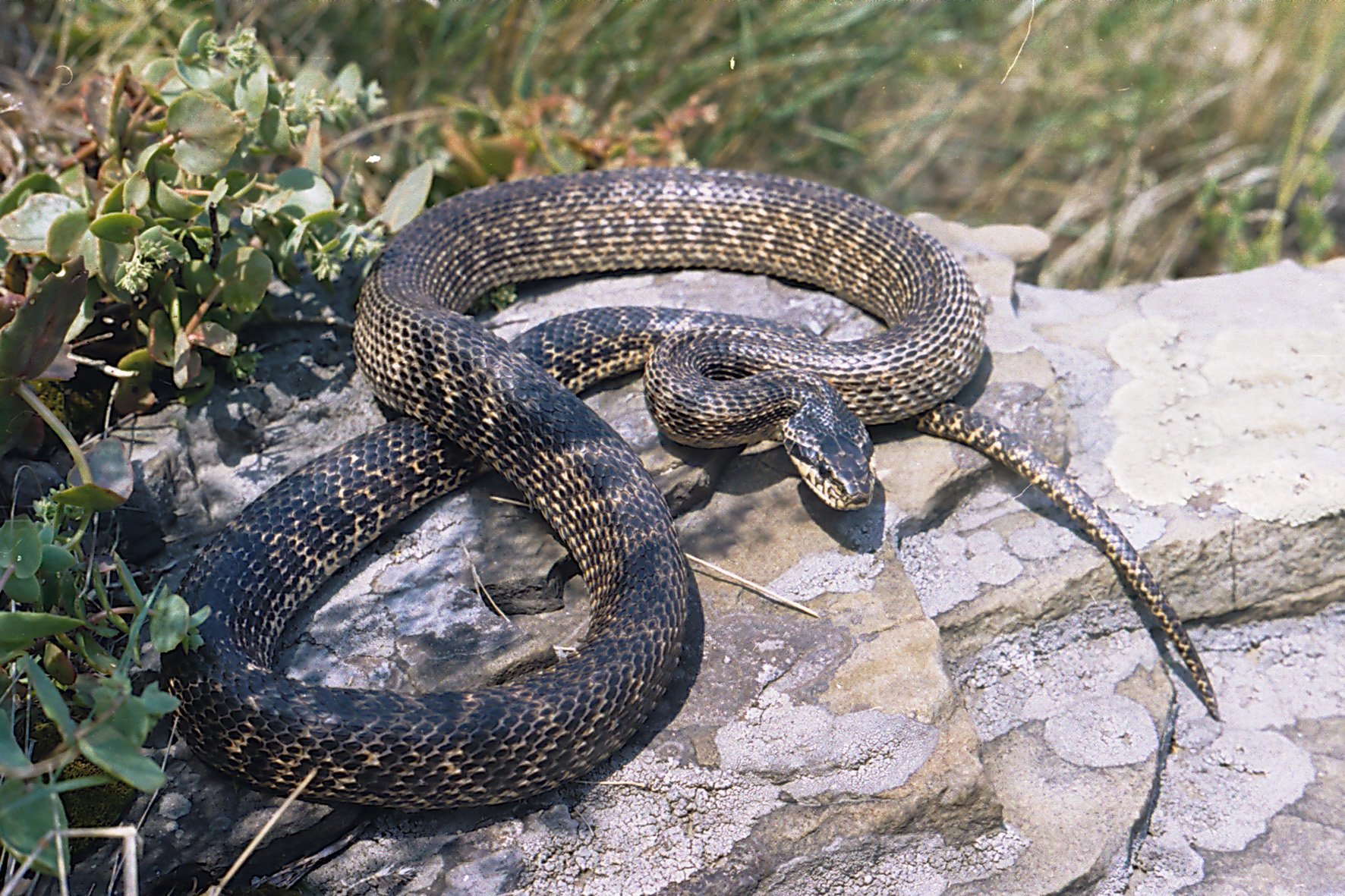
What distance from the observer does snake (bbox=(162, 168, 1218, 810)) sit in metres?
4.53

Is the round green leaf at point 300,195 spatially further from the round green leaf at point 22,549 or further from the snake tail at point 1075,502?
the snake tail at point 1075,502

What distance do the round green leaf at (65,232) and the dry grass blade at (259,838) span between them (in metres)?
2.66

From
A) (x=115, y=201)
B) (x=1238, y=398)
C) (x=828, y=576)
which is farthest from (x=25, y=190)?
(x=1238, y=398)

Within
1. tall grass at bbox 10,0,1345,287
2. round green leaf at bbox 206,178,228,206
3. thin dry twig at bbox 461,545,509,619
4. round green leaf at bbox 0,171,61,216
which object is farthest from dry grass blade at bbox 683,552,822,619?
tall grass at bbox 10,0,1345,287

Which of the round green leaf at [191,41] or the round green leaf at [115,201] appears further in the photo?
the round green leaf at [191,41]

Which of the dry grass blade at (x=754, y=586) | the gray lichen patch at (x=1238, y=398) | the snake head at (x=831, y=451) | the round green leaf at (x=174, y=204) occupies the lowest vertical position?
the dry grass blade at (x=754, y=586)

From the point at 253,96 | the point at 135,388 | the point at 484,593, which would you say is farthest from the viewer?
the point at 135,388

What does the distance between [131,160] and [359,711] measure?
348cm

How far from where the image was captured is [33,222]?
17.7 feet

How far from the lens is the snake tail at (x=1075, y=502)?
5656 mm

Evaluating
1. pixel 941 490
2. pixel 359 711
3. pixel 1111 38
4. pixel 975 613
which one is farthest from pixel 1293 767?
pixel 1111 38

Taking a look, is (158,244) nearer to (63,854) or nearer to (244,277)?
(244,277)

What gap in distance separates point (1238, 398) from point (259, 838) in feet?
18.5

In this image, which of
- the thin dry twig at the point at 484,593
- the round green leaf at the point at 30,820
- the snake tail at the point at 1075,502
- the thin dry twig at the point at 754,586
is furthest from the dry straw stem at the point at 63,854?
the snake tail at the point at 1075,502
